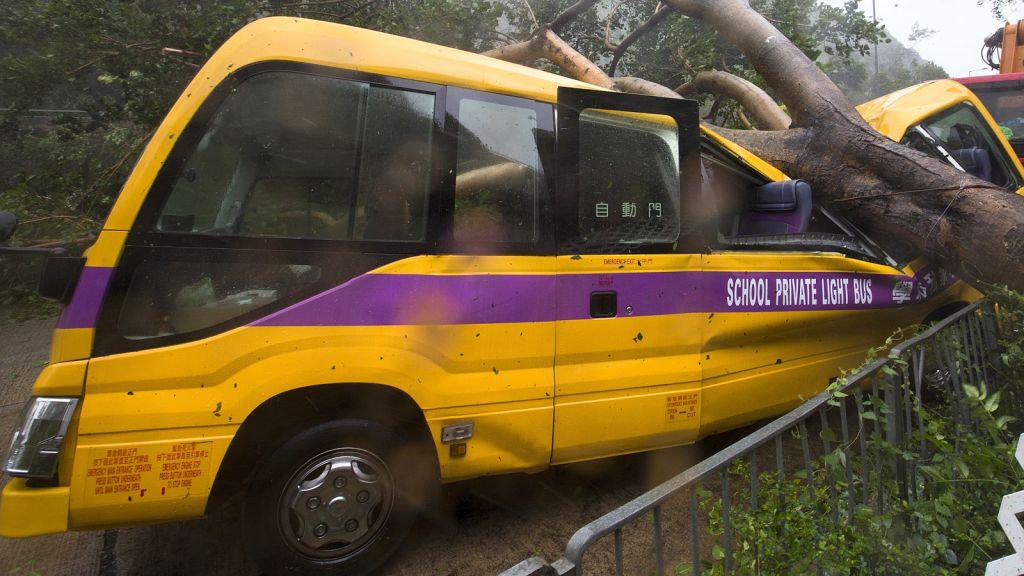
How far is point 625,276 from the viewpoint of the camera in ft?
8.37

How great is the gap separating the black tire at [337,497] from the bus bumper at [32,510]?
0.59m

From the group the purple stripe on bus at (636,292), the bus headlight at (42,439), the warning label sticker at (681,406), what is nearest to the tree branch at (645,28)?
the purple stripe on bus at (636,292)

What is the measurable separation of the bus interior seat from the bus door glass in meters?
1.07

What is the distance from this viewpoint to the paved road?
2.41 metres

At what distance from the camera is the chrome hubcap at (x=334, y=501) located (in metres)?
2.13

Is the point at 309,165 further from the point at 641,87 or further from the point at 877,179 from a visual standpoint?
the point at 641,87

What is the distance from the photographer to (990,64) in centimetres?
959

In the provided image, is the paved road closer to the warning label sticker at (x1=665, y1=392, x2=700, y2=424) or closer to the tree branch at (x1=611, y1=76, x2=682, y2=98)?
the warning label sticker at (x1=665, y1=392, x2=700, y2=424)

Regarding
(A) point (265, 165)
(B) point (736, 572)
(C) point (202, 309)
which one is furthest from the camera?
(A) point (265, 165)

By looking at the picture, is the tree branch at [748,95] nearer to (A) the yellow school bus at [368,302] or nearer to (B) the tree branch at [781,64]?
(B) the tree branch at [781,64]

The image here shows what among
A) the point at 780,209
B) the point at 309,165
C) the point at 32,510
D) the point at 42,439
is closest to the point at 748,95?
the point at 780,209

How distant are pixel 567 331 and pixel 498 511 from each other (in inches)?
45.6

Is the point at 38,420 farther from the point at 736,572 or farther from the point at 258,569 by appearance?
the point at 736,572

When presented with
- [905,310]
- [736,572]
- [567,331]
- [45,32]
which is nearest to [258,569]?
[567,331]
